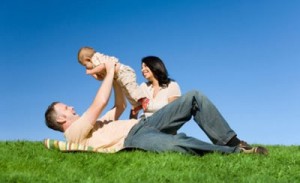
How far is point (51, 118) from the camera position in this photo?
8641 mm

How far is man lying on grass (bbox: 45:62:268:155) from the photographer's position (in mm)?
8344

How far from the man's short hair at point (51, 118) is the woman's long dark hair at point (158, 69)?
2379 mm

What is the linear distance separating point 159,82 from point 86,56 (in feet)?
6.33

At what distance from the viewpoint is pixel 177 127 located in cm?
871

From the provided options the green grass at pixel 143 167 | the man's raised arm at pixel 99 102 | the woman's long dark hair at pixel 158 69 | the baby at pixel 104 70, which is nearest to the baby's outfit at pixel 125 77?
the baby at pixel 104 70

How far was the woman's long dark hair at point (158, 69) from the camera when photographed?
1033 cm

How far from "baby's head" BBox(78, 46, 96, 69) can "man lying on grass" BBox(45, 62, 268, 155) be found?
17.8 inches

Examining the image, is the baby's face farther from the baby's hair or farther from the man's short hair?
the man's short hair

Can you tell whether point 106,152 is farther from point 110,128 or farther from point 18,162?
point 18,162

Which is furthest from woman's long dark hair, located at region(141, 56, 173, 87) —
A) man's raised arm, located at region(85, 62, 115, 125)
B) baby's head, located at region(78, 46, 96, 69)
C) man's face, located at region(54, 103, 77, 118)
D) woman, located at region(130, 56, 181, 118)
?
man's face, located at region(54, 103, 77, 118)

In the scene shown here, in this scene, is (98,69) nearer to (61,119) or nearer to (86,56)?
(86,56)

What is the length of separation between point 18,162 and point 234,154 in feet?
10.7

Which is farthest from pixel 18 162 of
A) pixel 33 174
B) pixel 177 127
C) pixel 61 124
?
pixel 177 127

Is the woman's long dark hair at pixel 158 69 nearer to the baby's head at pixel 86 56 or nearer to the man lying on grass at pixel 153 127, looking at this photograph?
the baby's head at pixel 86 56
